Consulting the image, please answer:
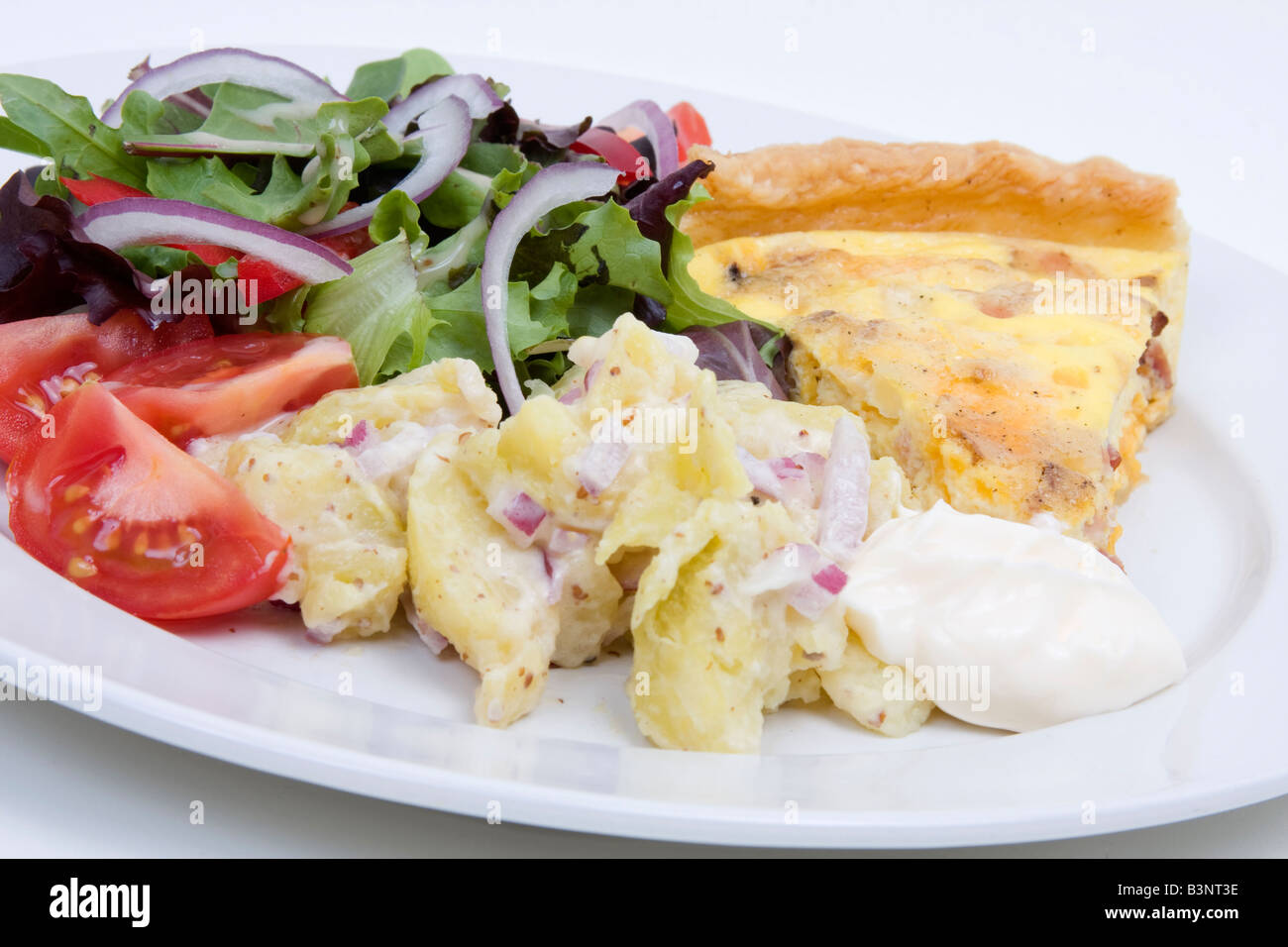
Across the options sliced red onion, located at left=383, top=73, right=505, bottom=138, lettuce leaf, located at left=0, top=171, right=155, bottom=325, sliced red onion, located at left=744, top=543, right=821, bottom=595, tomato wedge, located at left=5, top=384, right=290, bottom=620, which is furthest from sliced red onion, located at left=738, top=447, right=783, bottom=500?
sliced red onion, located at left=383, top=73, right=505, bottom=138

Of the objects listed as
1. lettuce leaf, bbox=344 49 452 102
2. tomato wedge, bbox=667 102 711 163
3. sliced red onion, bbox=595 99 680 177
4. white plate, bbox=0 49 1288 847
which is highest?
lettuce leaf, bbox=344 49 452 102

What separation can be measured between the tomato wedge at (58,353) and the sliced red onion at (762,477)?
170cm

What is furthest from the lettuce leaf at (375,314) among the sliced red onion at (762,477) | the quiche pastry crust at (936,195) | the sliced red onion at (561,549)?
the quiche pastry crust at (936,195)

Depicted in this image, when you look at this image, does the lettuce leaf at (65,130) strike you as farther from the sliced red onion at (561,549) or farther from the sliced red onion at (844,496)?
the sliced red onion at (844,496)

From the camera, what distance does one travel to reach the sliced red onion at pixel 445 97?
470cm

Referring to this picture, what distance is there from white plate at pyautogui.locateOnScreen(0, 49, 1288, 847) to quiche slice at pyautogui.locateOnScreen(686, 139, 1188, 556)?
0.61m

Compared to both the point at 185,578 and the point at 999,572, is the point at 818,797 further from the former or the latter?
the point at 185,578

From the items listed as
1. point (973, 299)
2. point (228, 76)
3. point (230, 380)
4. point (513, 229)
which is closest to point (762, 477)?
point (513, 229)

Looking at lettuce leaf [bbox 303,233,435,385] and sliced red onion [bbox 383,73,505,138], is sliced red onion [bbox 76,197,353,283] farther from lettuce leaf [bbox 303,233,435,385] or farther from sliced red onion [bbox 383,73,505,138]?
sliced red onion [bbox 383,73,505,138]

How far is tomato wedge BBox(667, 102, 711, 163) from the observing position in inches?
238

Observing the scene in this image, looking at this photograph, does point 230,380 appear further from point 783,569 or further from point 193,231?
point 783,569

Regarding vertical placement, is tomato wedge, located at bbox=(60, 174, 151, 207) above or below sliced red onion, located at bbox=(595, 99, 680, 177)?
below

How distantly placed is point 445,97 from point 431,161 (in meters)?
0.41

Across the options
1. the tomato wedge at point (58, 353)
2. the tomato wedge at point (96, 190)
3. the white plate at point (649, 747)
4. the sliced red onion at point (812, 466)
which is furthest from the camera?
the tomato wedge at point (96, 190)
